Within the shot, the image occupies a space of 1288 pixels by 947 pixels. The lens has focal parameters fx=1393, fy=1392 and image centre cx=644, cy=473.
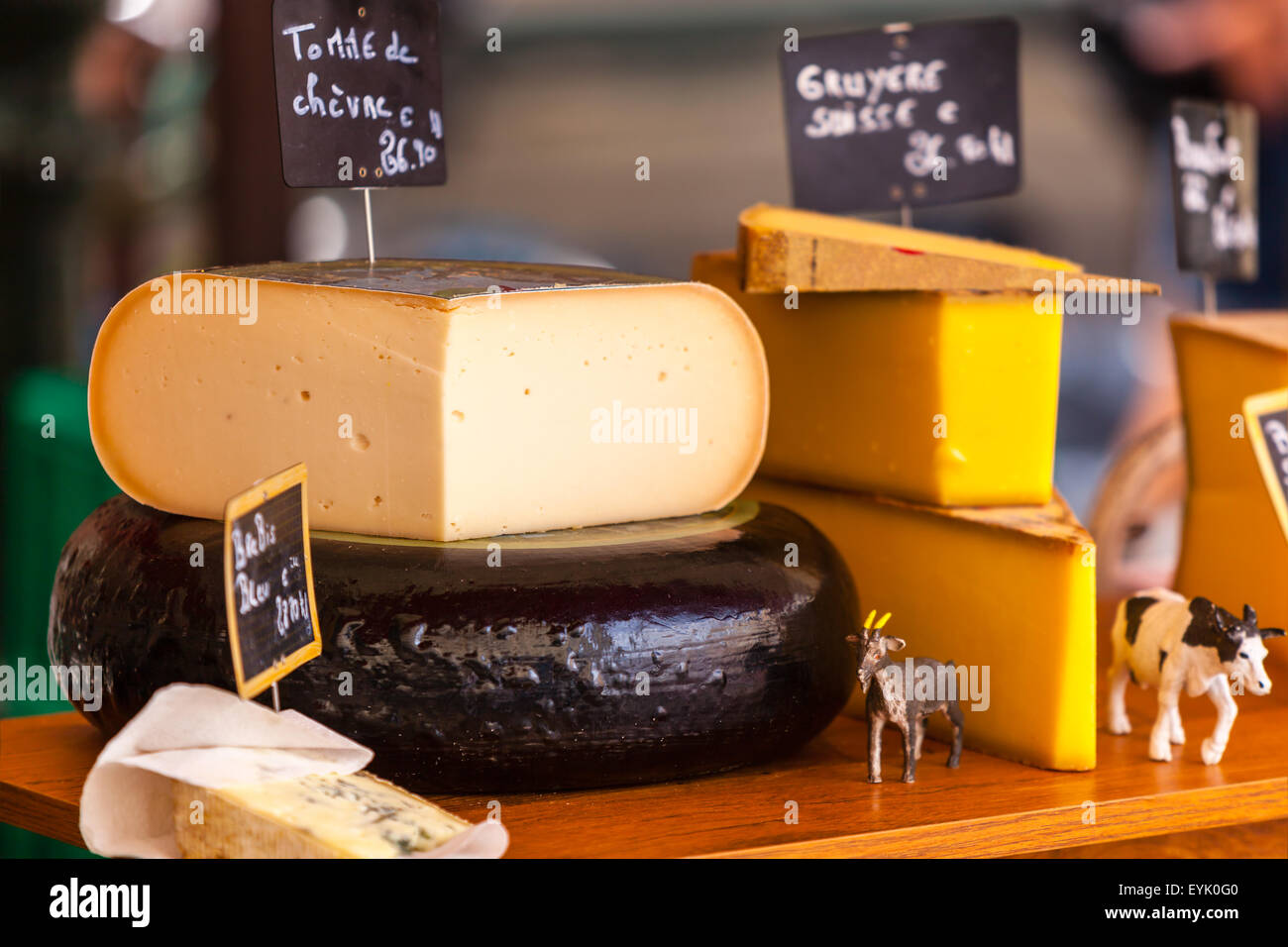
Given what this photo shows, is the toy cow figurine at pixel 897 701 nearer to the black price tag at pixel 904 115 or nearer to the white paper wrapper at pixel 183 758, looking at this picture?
the white paper wrapper at pixel 183 758

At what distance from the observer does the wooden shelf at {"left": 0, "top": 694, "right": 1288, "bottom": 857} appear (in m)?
1.12

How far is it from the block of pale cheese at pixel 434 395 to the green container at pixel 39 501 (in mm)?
1108

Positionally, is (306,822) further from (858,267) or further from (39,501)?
(39,501)

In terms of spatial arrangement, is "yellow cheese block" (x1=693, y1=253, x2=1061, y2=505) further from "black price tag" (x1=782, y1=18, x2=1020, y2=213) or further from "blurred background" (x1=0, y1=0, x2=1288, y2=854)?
"blurred background" (x1=0, y1=0, x2=1288, y2=854)

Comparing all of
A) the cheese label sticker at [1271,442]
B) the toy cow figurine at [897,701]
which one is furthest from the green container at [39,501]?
the cheese label sticker at [1271,442]

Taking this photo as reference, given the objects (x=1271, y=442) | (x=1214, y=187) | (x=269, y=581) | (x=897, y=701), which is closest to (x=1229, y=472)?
(x=1271, y=442)

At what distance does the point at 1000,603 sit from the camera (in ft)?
4.50

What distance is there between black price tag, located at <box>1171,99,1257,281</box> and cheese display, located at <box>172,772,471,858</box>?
1.36 metres

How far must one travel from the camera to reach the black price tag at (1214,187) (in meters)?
1.90

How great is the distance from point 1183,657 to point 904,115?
81 cm

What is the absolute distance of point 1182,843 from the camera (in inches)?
52.6
